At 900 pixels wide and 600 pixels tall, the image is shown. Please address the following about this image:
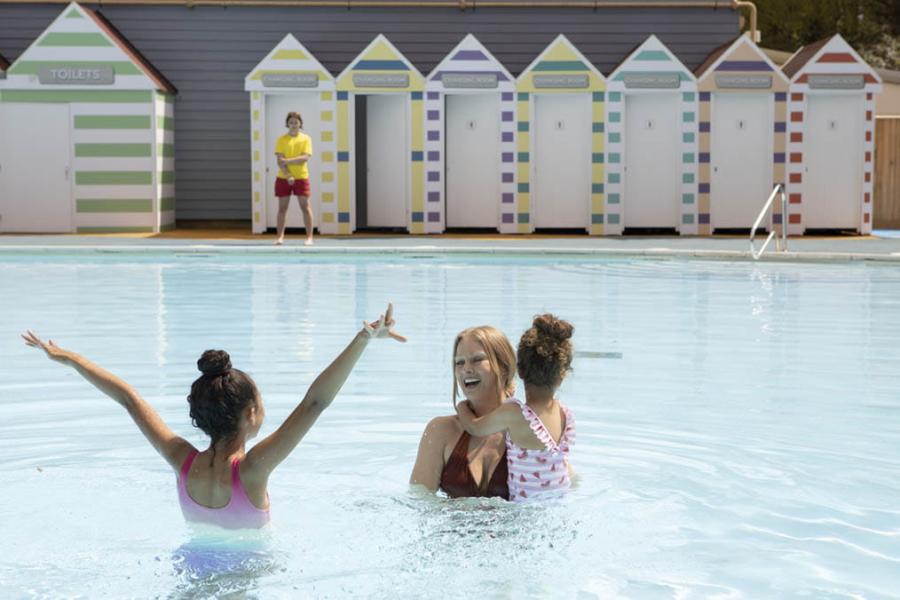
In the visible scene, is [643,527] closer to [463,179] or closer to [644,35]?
[463,179]

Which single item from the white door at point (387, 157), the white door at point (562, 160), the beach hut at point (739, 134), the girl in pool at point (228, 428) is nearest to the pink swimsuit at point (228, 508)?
the girl in pool at point (228, 428)

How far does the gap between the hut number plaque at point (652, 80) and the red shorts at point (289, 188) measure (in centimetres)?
580

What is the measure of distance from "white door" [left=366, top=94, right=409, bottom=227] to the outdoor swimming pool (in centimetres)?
995

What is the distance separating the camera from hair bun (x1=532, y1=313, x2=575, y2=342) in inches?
218

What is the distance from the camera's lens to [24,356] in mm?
10961

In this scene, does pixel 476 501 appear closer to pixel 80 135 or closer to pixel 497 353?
pixel 497 353

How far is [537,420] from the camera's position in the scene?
559 centimetres

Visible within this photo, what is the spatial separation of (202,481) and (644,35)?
23.0 m

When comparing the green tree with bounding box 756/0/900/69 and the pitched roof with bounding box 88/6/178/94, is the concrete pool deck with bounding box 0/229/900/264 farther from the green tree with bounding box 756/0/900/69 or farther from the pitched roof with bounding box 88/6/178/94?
the green tree with bounding box 756/0/900/69

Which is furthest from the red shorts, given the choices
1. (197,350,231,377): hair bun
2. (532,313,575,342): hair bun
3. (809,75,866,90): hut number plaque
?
(197,350,231,377): hair bun

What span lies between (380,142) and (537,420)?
20.0m

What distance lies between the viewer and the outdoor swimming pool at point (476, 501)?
17.5ft

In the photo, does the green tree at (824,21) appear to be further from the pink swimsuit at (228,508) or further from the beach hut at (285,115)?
the pink swimsuit at (228,508)

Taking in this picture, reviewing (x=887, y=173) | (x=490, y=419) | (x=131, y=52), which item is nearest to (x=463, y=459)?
(x=490, y=419)
